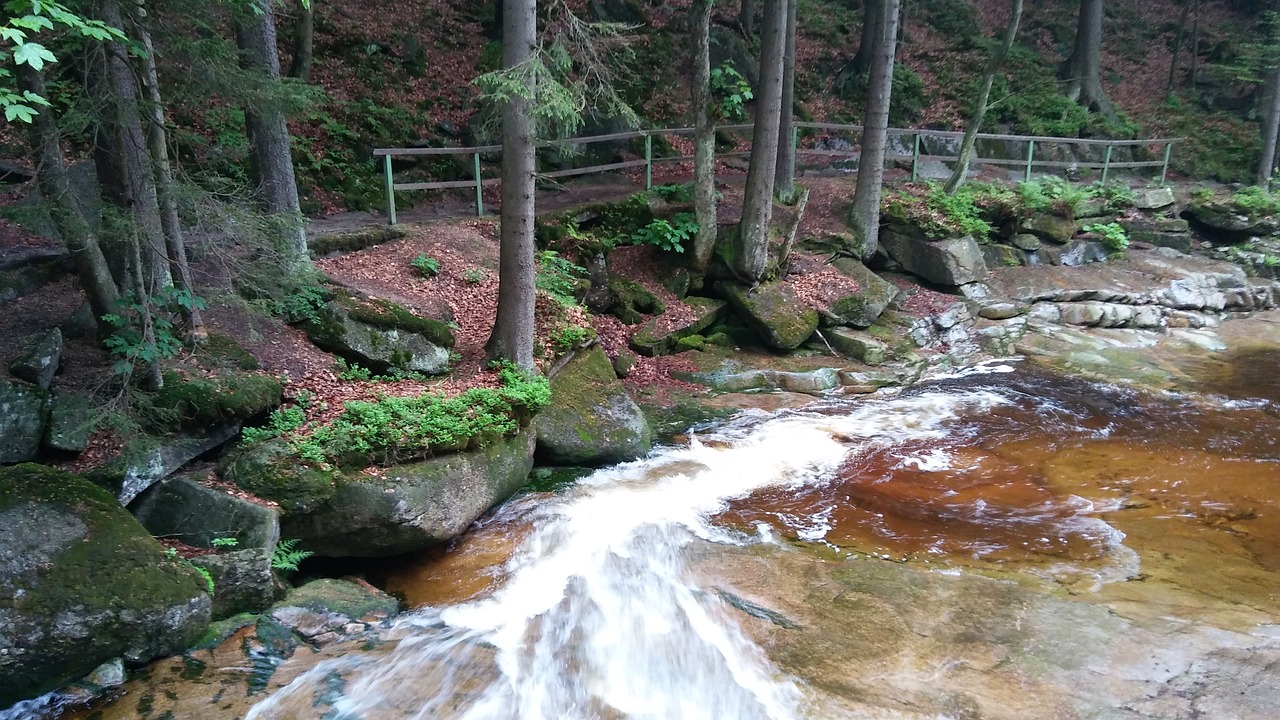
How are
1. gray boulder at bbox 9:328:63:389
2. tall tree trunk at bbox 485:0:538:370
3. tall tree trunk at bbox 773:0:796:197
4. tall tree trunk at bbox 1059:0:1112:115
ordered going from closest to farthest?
gray boulder at bbox 9:328:63:389
tall tree trunk at bbox 485:0:538:370
tall tree trunk at bbox 773:0:796:197
tall tree trunk at bbox 1059:0:1112:115

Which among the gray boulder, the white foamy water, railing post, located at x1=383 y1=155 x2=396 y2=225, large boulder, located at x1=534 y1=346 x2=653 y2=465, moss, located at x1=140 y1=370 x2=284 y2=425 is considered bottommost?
the white foamy water

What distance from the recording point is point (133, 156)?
6395 millimetres

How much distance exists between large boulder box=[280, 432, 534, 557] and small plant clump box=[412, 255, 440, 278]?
13.8 feet

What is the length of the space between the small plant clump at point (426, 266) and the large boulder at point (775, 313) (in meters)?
5.13

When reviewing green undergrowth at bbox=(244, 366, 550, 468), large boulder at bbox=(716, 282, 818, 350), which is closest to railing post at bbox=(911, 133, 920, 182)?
large boulder at bbox=(716, 282, 818, 350)

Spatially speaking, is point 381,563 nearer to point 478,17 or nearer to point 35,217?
point 35,217

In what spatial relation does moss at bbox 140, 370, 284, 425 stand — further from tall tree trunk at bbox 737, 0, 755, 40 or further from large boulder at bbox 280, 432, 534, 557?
tall tree trunk at bbox 737, 0, 755, 40

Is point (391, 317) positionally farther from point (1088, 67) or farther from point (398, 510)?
point (1088, 67)

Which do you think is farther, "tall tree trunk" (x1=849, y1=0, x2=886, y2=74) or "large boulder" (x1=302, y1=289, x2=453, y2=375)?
"tall tree trunk" (x1=849, y1=0, x2=886, y2=74)

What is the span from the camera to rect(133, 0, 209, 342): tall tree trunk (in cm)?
637

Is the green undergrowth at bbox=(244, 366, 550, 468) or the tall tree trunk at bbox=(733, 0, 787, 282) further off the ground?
the tall tree trunk at bbox=(733, 0, 787, 282)

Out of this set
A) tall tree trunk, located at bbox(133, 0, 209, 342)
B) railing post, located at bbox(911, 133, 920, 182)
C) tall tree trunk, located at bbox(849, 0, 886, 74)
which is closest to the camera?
tall tree trunk, located at bbox(133, 0, 209, 342)

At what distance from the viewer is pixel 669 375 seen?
38.3 feet

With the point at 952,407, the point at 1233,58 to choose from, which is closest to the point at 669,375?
the point at 952,407
